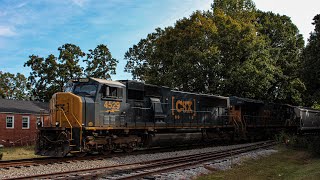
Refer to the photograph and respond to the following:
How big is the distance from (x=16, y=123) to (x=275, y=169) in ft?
82.2

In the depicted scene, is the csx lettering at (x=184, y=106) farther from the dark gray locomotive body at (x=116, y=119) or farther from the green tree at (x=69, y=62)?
the green tree at (x=69, y=62)

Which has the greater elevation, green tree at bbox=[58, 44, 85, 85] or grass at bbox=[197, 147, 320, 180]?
green tree at bbox=[58, 44, 85, 85]

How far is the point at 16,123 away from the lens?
30.0m

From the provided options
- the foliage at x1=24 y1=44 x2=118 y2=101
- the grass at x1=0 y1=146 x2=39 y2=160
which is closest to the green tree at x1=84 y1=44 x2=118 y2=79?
the foliage at x1=24 y1=44 x2=118 y2=101

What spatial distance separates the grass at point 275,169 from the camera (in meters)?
10.2

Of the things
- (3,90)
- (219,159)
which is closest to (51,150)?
(219,159)

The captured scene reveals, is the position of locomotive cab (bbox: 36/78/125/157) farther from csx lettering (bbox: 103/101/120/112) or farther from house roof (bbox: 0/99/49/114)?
house roof (bbox: 0/99/49/114)

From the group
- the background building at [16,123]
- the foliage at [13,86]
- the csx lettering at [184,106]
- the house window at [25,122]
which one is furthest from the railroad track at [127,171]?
the foliage at [13,86]

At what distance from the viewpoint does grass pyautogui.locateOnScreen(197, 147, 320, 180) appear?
10.2m

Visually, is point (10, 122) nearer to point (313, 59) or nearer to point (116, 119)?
point (116, 119)

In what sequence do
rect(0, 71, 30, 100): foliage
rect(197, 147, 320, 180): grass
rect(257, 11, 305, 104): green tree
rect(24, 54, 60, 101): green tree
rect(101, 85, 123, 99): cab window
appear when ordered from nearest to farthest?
rect(197, 147, 320, 180): grass, rect(101, 85, 123, 99): cab window, rect(257, 11, 305, 104): green tree, rect(24, 54, 60, 101): green tree, rect(0, 71, 30, 100): foliage

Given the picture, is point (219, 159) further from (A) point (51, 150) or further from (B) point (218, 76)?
(B) point (218, 76)

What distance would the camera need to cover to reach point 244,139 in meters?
23.6

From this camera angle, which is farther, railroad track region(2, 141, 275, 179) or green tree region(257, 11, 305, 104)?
green tree region(257, 11, 305, 104)
